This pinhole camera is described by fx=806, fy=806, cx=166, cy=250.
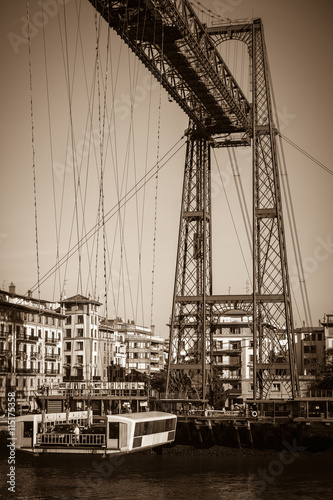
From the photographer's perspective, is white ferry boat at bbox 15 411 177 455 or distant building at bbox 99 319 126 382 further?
distant building at bbox 99 319 126 382

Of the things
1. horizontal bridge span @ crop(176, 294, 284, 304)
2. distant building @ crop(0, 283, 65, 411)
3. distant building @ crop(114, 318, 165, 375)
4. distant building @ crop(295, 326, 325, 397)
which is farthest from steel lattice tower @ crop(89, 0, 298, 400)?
distant building @ crop(114, 318, 165, 375)

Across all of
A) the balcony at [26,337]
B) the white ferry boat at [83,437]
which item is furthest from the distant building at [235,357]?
the white ferry boat at [83,437]

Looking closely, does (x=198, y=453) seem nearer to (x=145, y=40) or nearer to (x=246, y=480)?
(x=246, y=480)

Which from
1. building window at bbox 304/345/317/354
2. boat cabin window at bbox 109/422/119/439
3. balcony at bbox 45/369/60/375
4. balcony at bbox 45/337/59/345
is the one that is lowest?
boat cabin window at bbox 109/422/119/439

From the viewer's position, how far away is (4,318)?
222 feet

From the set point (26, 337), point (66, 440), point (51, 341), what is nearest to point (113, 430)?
point (66, 440)

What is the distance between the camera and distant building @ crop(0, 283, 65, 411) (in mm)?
67312

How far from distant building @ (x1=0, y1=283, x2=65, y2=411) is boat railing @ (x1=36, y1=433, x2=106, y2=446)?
35256mm

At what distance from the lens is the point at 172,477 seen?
3206 cm

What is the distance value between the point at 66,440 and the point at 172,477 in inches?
226

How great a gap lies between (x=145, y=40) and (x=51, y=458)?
19.4 m

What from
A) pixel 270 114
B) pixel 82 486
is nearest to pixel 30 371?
pixel 270 114

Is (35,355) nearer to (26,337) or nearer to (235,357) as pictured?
(26,337)

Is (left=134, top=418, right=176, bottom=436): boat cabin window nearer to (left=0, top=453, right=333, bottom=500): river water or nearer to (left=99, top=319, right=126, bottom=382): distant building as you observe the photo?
(left=0, top=453, right=333, bottom=500): river water
